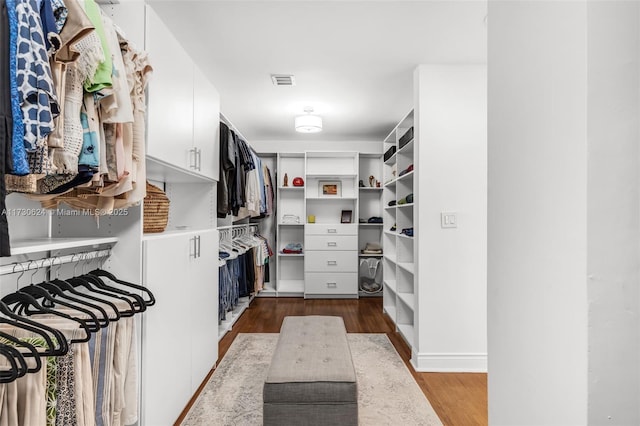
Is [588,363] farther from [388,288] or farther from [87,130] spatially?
[388,288]

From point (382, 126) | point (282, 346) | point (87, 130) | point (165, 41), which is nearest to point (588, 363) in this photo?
point (87, 130)

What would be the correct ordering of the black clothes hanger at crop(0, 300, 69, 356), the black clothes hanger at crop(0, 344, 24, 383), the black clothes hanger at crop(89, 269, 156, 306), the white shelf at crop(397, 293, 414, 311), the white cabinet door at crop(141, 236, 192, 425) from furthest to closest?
the white shelf at crop(397, 293, 414, 311), the white cabinet door at crop(141, 236, 192, 425), the black clothes hanger at crop(89, 269, 156, 306), the black clothes hanger at crop(0, 300, 69, 356), the black clothes hanger at crop(0, 344, 24, 383)

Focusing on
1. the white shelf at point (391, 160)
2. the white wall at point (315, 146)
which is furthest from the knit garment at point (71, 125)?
the white wall at point (315, 146)

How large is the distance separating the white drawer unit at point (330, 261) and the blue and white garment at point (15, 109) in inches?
173

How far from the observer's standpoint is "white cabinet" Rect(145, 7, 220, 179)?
1721mm

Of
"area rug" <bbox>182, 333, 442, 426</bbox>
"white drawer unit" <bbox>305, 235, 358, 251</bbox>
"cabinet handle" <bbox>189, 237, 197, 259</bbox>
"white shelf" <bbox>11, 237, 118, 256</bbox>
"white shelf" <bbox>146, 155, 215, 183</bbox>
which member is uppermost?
"white shelf" <bbox>146, 155, 215, 183</bbox>

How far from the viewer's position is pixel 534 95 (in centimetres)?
69

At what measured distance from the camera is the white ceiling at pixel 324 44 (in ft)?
7.11

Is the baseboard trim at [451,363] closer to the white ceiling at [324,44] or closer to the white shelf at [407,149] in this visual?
the white shelf at [407,149]

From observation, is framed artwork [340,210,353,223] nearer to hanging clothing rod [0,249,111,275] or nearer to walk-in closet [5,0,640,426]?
walk-in closet [5,0,640,426]

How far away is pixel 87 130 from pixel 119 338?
0.75 meters

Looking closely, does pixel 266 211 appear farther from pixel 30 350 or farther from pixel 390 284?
pixel 30 350

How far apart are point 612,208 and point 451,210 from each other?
2.38 meters

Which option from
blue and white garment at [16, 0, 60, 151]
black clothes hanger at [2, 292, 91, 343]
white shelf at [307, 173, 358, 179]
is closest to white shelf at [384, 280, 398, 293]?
white shelf at [307, 173, 358, 179]
